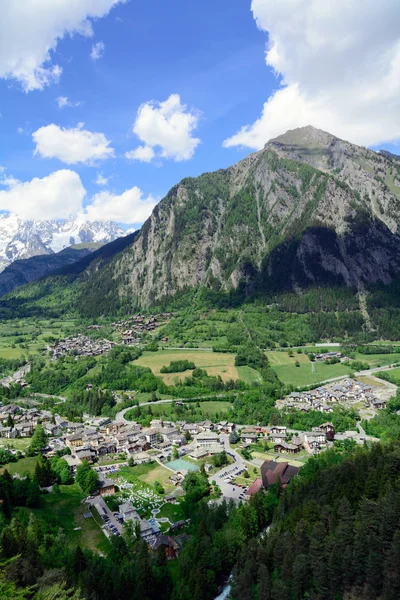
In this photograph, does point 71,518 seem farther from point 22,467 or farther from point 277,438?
point 277,438

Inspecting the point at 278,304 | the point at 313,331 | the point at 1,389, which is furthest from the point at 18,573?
the point at 278,304

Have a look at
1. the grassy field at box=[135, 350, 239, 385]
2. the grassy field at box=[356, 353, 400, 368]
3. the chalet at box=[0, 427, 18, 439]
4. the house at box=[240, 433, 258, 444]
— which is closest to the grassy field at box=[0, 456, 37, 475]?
the chalet at box=[0, 427, 18, 439]

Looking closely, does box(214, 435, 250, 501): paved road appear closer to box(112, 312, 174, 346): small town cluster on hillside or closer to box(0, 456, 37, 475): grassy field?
box(0, 456, 37, 475): grassy field

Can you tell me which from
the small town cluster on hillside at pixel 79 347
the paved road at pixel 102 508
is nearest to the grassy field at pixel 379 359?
the small town cluster on hillside at pixel 79 347

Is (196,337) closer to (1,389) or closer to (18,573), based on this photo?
(1,389)

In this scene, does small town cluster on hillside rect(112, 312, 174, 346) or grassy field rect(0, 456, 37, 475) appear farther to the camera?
small town cluster on hillside rect(112, 312, 174, 346)
